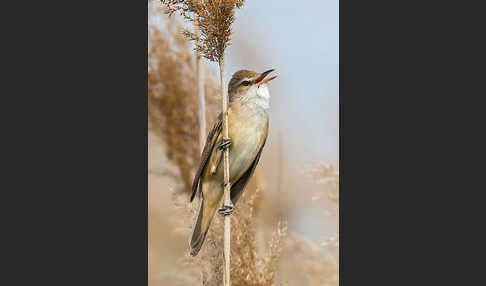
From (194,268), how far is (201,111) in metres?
0.99

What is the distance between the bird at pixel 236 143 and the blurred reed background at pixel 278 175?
100mm

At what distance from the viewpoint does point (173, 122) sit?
3908 millimetres

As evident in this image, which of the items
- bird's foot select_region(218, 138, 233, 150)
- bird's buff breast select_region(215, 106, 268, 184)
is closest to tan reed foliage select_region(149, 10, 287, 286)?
bird's buff breast select_region(215, 106, 268, 184)

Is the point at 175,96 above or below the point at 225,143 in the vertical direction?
above

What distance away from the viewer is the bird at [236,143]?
3383 millimetres

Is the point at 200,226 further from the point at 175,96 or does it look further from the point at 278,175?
the point at 175,96

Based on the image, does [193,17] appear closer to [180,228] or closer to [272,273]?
[180,228]

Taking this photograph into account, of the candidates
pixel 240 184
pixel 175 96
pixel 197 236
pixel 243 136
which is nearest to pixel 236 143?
pixel 243 136

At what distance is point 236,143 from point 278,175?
45cm

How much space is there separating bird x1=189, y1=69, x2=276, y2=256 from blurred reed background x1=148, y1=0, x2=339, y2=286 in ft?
0.33

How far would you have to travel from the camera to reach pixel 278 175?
12.0ft

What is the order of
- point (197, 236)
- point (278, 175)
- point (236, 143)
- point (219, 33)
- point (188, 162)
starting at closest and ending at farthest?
1. point (219, 33)
2. point (236, 143)
3. point (197, 236)
4. point (278, 175)
5. point (188, 162)

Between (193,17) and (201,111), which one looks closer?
(193,17)
